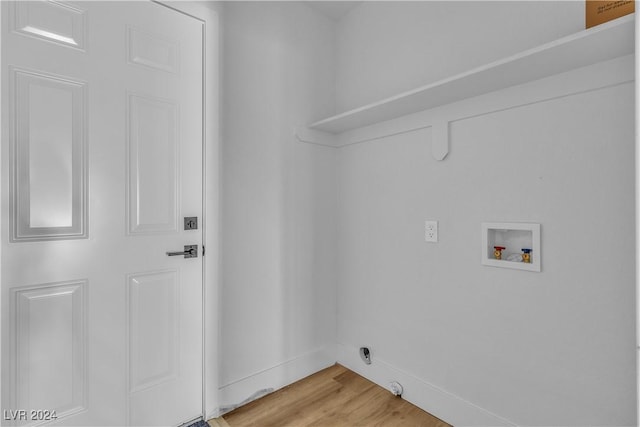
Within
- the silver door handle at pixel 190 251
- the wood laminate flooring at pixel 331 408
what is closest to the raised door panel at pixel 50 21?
the silver door handle at pixel 190 251

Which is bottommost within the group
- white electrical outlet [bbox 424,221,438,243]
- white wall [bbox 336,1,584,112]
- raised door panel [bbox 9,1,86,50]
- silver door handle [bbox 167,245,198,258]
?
silver door handle [bbox 167,245,198,258]

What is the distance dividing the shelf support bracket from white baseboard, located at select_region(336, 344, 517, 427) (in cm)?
130

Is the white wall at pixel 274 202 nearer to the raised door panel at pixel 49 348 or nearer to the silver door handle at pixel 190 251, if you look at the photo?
the silver door handle at pixel 190 251

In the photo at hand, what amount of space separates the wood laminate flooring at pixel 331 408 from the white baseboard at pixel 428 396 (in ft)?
0.14

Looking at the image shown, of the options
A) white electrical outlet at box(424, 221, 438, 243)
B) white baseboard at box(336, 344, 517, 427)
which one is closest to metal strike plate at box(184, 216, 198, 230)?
white electrical outlet at box(424, 221, 438, 243)

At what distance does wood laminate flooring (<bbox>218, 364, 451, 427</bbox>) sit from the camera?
5.52ft

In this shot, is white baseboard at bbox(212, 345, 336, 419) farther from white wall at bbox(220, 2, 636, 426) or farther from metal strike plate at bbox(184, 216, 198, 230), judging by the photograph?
metal strike plate at bbox(184, 216, 198, 230)

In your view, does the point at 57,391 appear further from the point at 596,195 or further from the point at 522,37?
the point at 522,37

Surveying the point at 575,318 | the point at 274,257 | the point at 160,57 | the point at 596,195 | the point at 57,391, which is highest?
the point at 160,57

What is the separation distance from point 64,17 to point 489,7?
195 centimetres

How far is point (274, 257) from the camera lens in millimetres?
2014

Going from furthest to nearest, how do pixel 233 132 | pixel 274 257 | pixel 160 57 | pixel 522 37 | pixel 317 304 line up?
pixel 317 304 → pixel 274 257 → pixel 233 132 → pixel 160 57 → pixel 522 37

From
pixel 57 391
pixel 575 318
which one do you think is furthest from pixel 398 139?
pixel 57 391

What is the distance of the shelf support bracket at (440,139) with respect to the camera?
1.67 metres
